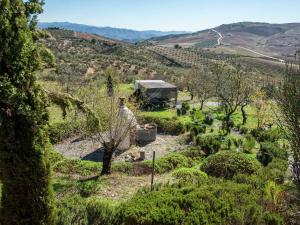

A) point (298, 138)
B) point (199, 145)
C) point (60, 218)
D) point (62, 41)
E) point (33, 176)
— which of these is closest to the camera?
point (33, 176)

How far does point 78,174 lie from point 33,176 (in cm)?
851

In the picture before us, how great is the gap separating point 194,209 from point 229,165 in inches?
256

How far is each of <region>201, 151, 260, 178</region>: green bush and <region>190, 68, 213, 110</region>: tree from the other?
17106 mm

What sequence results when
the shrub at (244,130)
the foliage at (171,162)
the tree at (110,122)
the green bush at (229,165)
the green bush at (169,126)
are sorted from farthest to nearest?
the shrub at (244,130) → the green bush at (169,126) → the foliage at (171,162) → the tree at (110,122) → the green bush at (229,165)

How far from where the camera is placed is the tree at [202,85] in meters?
33.5

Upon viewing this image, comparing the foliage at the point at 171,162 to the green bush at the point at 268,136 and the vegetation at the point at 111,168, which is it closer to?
the vegetation at the point at 111,168

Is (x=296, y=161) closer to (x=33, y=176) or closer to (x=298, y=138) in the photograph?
(x=298, y=138)

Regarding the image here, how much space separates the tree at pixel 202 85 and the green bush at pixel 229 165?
17.1m

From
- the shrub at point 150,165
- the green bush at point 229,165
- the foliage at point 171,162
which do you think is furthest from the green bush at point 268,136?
the green bush at point 229,165

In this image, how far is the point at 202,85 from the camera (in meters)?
34.9

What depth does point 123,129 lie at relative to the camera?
57.9 feet

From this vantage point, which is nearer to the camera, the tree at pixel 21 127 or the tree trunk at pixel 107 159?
the tree at pixel 21 127

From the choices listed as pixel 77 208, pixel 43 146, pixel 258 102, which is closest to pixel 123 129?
pixel 77 208

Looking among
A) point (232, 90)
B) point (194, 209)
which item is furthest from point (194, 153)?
point (194, 209)
